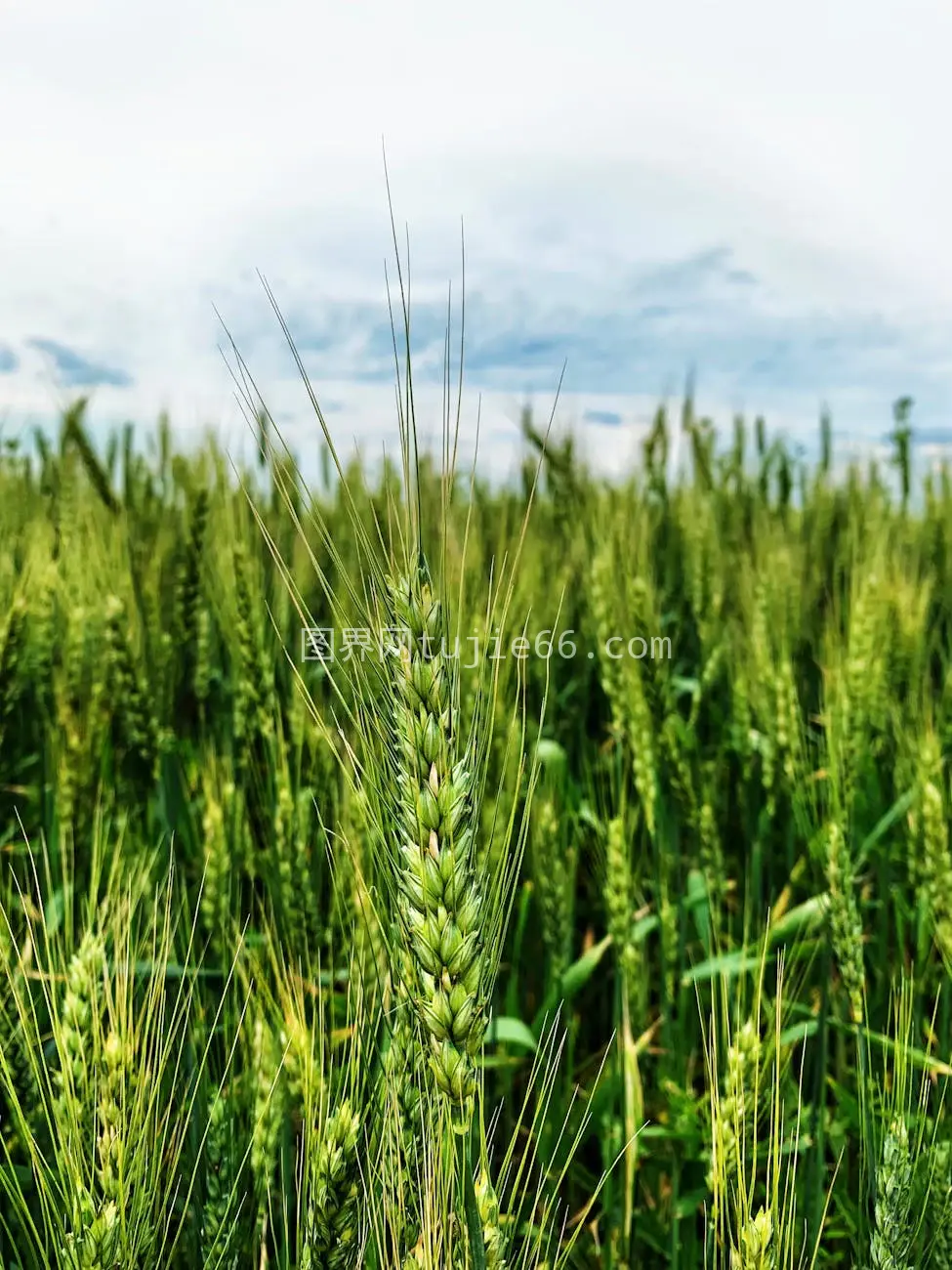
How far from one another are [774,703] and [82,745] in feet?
4.58

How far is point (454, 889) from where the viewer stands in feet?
2.80

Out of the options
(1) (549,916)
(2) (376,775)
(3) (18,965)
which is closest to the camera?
(2) (376,775)

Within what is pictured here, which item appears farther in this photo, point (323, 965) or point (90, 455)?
point (90, 455)

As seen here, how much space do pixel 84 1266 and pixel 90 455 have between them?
7.44ft

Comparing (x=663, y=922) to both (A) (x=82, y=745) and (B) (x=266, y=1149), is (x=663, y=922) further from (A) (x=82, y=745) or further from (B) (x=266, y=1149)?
(A) (x=82, y=745)

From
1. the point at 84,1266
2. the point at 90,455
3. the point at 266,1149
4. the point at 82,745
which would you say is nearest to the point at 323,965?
the point at 82,745

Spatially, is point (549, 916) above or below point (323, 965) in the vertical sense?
above

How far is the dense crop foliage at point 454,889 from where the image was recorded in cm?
93

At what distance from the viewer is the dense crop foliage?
0.93m

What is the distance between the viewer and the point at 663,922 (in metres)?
1.86

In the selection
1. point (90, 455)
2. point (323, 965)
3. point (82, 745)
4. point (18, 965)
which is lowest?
point (323, 965)

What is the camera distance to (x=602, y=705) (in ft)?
9.60

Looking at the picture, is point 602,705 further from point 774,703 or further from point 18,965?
→ point 18,965

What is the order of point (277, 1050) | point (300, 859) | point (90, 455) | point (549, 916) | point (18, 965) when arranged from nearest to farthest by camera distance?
point (18, 965) → point (277, 1050) → point (300, 859) → point (549, 916) → point (90, 455)
